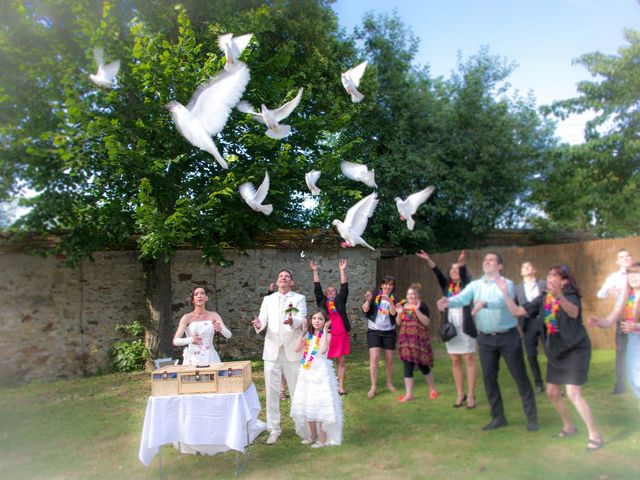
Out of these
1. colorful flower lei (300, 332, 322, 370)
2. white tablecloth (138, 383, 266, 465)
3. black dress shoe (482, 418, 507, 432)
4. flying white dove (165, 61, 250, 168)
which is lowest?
black dress shoe (482, 418, 507, 432)

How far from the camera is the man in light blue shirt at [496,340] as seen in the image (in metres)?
4.94

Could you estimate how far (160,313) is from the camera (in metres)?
9.88

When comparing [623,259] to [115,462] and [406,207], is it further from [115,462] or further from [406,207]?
[115,462]

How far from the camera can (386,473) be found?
436 cm

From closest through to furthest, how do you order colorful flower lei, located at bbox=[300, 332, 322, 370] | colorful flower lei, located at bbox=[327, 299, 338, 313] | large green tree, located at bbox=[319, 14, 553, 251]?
colorful flower lei, located at bbox=[300, 332, 322, 370]
colorful flower lei, located at bbox=[327, 299, 338, 313]
large green tree, located at bbox=[319, 14, 553, 251]

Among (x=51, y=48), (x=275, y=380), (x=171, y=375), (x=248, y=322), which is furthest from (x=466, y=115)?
(x=171, y=375)

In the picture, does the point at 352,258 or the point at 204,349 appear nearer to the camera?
the point at 204,349

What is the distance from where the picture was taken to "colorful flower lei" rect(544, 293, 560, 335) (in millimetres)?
4531

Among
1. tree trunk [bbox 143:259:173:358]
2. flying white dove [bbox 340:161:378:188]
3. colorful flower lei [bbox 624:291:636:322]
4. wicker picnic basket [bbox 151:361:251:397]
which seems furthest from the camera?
tree trunk [bbox 143:259:173:358]

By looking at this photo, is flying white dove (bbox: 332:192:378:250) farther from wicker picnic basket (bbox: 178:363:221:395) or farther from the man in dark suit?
wicker picnic basket (bbox: 178:363:221:395)

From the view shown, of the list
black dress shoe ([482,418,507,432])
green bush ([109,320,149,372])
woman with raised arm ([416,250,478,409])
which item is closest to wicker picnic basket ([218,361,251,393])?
woman with raised arm ([416,250,478,409])

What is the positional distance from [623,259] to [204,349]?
4.66 meters

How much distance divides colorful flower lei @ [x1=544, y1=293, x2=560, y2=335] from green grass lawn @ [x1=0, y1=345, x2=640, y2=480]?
1.02 metres

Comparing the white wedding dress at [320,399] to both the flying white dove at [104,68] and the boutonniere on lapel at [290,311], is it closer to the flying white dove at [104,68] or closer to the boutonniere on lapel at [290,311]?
the boutonniere on lapel at [290,311]
